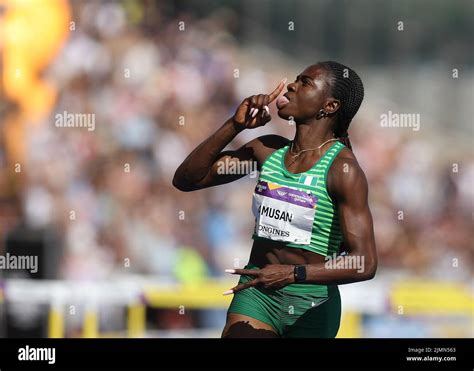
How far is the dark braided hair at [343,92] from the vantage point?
462cm

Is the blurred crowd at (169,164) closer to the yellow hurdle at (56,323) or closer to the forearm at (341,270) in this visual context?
the yellow hurdle at (56,323)

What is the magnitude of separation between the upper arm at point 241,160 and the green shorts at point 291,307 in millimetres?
555

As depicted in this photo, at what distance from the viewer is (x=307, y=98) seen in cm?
456

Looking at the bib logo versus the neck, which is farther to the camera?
the neck

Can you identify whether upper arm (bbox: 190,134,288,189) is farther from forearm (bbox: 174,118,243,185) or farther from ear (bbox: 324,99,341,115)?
ear (bbox: 324,99,341,115)

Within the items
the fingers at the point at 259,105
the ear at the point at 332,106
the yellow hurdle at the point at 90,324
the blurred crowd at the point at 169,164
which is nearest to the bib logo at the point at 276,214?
the fingers at the point at 259,105

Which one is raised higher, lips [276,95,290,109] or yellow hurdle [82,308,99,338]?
lips [276,95,290,109]

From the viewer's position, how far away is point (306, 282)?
4.26 metres

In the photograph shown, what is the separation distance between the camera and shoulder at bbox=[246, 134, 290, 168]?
468 centimetres

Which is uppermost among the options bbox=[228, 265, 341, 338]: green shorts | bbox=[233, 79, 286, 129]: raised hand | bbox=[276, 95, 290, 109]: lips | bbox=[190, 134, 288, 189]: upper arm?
bbox=[276, 95, 290, 109]: lips

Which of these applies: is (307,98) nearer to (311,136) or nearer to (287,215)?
(311,136)

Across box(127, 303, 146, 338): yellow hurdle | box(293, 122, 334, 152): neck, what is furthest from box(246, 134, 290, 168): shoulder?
box(127, 303, 146, 338): yellow hurdle

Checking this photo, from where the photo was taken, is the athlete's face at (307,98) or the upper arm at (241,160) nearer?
the athlete's face at (307,98)

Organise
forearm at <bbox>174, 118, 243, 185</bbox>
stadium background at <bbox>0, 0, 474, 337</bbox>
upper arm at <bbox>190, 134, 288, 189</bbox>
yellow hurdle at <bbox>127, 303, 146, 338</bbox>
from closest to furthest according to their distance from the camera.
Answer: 1. forearm at <bbox>174, 118, 243, 185</bbox>
2. upper arm at <bbox>190, 134, 288, 189</bbox>
3. yellow hurdle at <bbox>127, 303, 146, 338</bbox>
4. stadium background at <bbox>0, 0, 474, 337</bbox>
